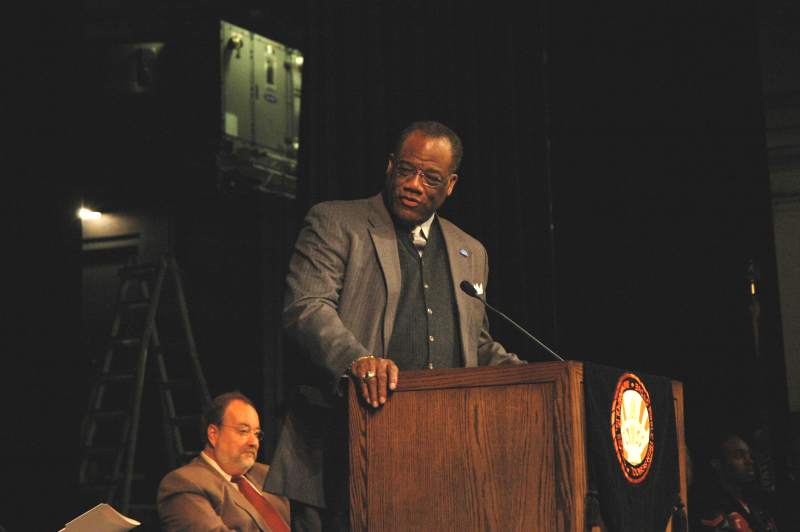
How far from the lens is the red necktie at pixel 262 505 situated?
4.06 meters

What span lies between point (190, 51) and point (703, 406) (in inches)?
137

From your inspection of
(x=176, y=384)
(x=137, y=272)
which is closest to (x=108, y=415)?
(x=176, y=384)

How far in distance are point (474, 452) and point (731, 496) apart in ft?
8.92

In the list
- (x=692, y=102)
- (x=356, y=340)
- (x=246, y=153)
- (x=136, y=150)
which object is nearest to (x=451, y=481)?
(x=356, y=340)

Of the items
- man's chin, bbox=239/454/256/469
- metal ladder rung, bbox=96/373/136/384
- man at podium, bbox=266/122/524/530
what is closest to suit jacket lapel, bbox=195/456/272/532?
man's chin, bbox=239/454/256/469

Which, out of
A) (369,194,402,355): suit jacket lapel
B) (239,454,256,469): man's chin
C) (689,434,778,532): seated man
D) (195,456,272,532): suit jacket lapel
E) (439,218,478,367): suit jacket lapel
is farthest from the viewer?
(689,434,778,532): seated man

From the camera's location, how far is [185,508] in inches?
151

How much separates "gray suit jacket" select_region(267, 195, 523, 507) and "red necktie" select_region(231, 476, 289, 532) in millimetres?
1773

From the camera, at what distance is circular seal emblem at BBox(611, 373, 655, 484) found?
2113 millimetres

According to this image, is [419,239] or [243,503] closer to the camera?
[419,239]

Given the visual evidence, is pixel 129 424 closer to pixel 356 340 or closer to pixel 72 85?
pixel 72 85

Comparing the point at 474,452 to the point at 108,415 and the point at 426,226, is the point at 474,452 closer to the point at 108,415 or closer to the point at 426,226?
the point at 426,226

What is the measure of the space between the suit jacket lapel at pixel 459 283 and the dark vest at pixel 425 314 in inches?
0.5

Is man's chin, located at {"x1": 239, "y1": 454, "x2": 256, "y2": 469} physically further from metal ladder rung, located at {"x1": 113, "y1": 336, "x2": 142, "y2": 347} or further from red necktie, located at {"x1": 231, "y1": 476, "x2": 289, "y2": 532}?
metal ladder rung, located at {"x1": 113, "y1": 336, "x2": 142, "y2": 347}
